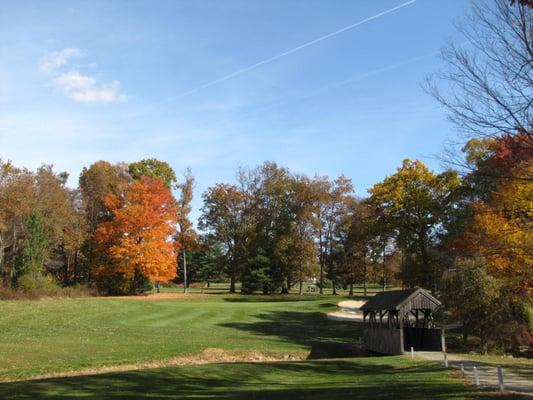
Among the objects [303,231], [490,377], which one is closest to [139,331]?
[490,377]

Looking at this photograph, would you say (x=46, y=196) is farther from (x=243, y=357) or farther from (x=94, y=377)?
(x=94, y=377)

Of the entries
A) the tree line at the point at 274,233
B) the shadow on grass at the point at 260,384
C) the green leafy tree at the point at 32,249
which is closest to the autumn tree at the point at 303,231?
the tree line at the point at 274,233

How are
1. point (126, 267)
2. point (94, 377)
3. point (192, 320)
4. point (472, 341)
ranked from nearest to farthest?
point (94, 377) < point (472, 341) < point (192, 320) < point (126, 267)

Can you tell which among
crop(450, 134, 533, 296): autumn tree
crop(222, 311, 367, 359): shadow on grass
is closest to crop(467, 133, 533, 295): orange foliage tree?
crop(450, 134, 533, 296): autumn tree

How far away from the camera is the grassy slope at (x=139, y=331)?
21125mm

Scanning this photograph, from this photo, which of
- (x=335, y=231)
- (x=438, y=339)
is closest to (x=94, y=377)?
(x=438, y=339)

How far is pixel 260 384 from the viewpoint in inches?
672

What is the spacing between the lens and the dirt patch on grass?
1844cm

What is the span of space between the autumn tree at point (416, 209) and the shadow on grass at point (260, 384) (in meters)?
22.0

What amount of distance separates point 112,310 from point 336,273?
128 feet

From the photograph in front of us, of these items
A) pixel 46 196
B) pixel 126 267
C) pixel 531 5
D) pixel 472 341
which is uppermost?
pixel 46 196

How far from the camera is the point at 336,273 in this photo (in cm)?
7175

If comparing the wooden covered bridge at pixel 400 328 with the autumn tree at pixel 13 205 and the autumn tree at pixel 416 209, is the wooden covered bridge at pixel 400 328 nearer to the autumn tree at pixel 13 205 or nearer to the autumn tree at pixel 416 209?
the autumn tree at pixel 416 209

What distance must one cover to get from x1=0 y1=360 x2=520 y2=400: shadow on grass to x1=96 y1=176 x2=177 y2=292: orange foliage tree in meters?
34.4
